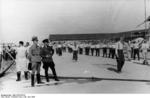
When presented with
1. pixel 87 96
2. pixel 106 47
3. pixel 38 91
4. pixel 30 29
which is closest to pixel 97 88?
pixel 87 96

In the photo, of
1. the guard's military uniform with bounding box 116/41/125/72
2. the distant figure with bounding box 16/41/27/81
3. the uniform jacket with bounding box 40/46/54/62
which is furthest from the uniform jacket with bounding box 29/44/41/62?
the guard's military uniform with bounding box 116/41/125/72

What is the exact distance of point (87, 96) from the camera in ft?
22.9

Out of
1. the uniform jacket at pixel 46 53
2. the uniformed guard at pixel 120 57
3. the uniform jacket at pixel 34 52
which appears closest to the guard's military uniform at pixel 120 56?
the uniformed guard at pixel 120 57

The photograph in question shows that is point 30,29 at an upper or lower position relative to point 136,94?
upper

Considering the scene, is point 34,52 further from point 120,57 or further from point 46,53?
point 120,57

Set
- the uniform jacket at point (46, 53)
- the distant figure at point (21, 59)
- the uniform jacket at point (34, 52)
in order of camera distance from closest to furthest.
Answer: the uniform jacket at point (34, 52) < the uniform jacket at point (46, 53) < the distant figure at point (21, 59)

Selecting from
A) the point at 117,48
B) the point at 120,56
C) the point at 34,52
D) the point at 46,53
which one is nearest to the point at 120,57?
the point at 120,56

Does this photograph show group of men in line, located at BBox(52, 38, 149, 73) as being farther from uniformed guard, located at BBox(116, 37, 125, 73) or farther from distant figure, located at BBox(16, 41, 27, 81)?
distant figure, located at BBox(16, 41, 27, 81)

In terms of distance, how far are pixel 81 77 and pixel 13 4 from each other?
3.38 metres

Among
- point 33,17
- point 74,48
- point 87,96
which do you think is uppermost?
Result: point 33,17

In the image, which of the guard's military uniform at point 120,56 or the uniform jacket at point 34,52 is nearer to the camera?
the uniform jacket at point 34,52

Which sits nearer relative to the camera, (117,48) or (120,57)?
(120,57)

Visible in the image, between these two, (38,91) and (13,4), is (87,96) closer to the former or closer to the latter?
(38,91)

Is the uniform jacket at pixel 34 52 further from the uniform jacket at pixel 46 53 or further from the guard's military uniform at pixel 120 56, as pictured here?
→ the guard's military uniform at pixel 120 56
